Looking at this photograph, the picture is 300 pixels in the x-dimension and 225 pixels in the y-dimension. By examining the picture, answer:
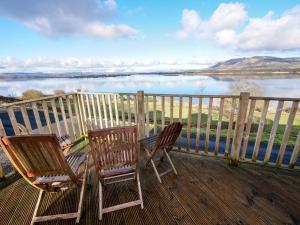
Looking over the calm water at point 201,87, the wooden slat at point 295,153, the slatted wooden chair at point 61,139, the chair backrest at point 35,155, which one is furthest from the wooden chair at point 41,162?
the calm water at point 201,87

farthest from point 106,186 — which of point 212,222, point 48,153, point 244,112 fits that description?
point 244,112

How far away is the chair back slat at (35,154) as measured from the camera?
122cm

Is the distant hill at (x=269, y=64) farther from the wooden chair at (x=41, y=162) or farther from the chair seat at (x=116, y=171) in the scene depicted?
the wooden chair at (x=41, y=162)

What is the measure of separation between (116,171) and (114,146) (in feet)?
1.06

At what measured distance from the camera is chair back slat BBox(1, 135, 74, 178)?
3.99ft

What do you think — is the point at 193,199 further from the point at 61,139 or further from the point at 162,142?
the point at 61,139

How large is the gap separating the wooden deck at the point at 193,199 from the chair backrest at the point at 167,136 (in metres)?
0.52

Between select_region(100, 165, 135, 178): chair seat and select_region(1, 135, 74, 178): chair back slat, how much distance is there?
0.32 meters

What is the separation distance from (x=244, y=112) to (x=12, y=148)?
278 cm

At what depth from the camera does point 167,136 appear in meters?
2.04

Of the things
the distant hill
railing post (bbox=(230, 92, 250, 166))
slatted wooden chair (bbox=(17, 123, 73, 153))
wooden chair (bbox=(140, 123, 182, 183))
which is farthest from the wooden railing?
the distant hill

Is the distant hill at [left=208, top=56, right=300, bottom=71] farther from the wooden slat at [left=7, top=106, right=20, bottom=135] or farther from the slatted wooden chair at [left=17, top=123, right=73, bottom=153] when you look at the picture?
the wooden slat at [left=7, top=106, right=20, bottom=135]

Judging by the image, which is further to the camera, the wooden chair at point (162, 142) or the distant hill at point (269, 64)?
the distant hill at point (269, 64)

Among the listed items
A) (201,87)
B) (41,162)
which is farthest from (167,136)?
(201,87)
